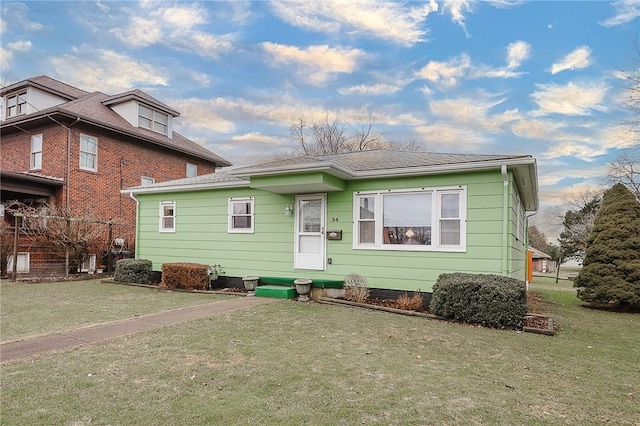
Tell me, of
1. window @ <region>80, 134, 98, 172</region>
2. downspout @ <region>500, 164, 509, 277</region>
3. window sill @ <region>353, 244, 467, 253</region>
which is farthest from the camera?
window @ <region>80, 134, 98, 172</region>

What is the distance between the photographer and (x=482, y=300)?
6441 millimetres

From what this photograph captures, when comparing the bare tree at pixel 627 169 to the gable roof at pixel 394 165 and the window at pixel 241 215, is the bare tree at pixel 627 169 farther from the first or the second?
the window at pixel 241 215

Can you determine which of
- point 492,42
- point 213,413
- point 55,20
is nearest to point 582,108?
point 492,42

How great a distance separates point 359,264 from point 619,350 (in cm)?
503

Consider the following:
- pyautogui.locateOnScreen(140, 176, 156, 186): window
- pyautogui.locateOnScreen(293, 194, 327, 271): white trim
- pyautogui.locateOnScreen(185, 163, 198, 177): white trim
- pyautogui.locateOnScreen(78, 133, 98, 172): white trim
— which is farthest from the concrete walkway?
pyautogui.locateOnScreen(185, 163, 198, 177): white trim

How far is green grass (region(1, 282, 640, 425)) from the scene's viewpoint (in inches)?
119

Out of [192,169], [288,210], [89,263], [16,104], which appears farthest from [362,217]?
[16,104]

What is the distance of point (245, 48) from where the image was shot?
1487 cm

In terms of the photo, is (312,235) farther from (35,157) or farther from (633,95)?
(633,95)

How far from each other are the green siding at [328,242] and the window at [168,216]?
0.18 m

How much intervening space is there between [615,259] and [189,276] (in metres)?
10.9

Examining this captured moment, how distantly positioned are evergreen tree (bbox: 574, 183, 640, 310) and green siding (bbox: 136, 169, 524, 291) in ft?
5.44

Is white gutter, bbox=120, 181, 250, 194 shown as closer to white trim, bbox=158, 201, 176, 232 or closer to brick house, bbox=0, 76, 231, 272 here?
white trim, bbox=158, 201, 176, 232

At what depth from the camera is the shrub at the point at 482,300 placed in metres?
6.29
